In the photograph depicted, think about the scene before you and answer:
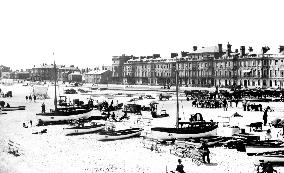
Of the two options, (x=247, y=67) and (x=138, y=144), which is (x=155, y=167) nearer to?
(x=138, y=144)

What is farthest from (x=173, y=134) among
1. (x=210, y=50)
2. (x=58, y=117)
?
(x=210, y=50)

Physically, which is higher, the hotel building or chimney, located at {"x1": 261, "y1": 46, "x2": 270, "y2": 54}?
chimney, located at {"x1": 261, "y1": 46, "x2": 270, "y2": 54}

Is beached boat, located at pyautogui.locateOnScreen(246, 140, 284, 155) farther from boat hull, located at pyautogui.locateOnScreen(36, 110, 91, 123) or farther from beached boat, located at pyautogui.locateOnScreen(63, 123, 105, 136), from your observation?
boat hull, located at pyautogui.locateOnScreen(36, 110, 91, 123)

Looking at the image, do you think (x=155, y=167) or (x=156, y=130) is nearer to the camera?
(x=155, y=167)

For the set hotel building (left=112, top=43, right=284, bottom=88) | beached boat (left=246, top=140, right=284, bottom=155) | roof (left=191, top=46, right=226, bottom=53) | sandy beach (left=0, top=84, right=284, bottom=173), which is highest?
roof (left=191, top=46, right=226, bottom=53)

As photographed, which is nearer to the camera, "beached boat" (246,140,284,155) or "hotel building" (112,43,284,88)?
"beached boat" (246,140,284,155)

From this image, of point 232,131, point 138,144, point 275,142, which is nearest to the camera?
point 275,142

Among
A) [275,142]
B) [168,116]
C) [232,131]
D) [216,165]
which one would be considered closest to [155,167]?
[216,165]

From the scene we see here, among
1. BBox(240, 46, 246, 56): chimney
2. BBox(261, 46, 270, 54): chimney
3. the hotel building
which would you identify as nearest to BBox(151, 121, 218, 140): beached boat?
the hotel building

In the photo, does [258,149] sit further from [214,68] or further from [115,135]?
[214,68]

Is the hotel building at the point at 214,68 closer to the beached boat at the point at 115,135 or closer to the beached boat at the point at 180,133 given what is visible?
the beached boat at the point at 180,133

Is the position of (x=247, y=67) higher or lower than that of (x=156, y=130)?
higher
